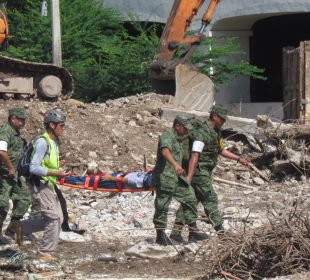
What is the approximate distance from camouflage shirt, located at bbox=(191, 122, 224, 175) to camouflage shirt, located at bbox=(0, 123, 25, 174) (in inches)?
78.3

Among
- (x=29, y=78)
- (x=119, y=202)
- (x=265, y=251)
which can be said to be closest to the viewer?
(x=265, y=251)

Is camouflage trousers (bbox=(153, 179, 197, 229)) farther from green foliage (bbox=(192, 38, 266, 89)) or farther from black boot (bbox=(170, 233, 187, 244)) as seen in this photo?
green foliage (bbox=(192, 38, 266, 89))

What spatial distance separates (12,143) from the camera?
11.7 meters

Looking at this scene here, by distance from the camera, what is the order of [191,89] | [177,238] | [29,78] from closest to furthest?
[177,238]
[191,89]
[29,78]

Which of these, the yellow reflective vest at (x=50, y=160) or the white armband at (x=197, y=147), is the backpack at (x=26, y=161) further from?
the white armband at (x=197, y=147)

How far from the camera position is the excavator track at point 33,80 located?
21.2 meters

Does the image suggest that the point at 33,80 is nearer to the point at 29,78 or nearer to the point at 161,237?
the point at 29,78

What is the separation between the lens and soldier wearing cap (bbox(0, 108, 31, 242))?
1152 centimetres

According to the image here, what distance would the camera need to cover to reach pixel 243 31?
26.5 m

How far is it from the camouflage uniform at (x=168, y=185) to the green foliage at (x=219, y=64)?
39.4 feet

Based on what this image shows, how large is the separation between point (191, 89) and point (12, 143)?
313 inches

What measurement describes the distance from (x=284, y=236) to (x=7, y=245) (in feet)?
12.4

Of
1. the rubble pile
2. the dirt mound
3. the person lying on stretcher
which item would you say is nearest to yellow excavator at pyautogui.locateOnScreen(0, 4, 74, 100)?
the dirt mound

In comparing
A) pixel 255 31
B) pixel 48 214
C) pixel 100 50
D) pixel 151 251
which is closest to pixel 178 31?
pixel 100 50
